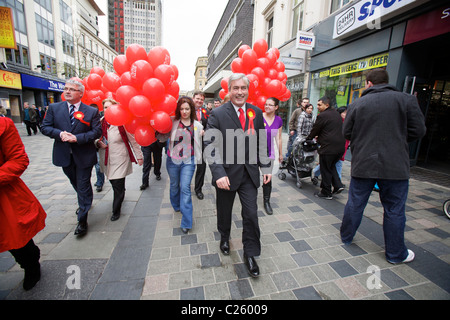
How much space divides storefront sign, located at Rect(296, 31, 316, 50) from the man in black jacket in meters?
5.89

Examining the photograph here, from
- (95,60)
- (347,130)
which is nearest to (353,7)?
(347,130)

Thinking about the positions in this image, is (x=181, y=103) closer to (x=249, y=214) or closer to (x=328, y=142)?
(x=249, y=214)

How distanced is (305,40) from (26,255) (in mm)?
10437

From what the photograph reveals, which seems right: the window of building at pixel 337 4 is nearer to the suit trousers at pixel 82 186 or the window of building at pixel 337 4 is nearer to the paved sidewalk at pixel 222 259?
the paved sidewalk at pixel 222 259

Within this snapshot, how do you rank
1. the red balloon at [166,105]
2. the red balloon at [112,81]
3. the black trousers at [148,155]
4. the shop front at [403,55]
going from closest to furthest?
the red balloon at [166,105] → the red balloon at [112,81] → the black trousers at [148,155] → the shop front at [403,55]

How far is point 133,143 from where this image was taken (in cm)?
358

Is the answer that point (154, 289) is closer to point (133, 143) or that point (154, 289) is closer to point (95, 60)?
point (133, 143)

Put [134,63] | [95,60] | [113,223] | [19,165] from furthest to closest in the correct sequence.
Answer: [95,60] < [113,223] < [134,63] < [19,165]

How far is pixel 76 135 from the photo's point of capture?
2906 millimetres

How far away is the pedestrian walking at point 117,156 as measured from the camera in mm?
3430

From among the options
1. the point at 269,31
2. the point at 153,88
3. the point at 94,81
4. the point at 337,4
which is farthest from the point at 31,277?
the point at 269,31

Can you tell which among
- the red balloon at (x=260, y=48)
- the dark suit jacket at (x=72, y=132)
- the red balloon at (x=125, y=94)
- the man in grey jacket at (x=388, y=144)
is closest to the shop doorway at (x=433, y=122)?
the red balloon at (x=260, y=48)

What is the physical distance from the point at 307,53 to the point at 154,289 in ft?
36.0

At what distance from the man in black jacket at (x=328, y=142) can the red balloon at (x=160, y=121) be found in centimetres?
294
